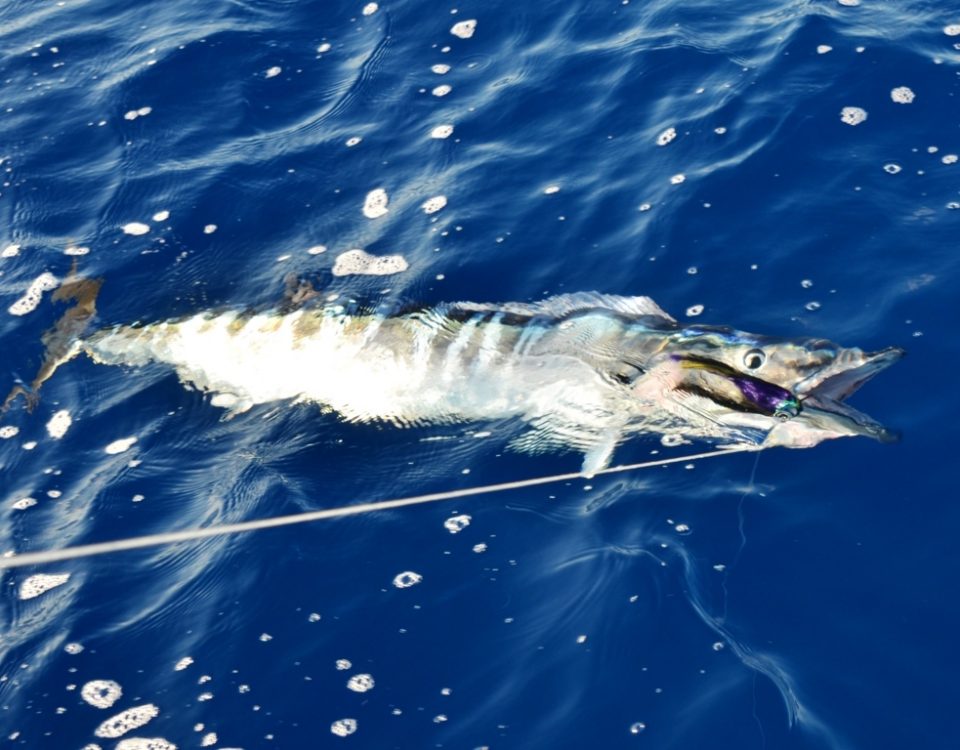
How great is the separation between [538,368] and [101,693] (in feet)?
10.6

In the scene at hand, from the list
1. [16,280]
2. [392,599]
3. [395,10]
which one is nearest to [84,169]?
[16,280]

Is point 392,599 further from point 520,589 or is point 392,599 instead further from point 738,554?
point 738,554

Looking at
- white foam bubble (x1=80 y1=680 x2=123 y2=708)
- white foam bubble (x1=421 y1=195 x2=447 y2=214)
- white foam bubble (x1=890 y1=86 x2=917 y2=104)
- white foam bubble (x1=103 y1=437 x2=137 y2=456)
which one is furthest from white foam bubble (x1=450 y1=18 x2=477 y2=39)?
white foam bubble (x1=80 y1=680 x2=123 y2=708)

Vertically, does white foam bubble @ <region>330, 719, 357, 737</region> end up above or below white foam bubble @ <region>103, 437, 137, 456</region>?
below

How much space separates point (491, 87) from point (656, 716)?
21.1 ft

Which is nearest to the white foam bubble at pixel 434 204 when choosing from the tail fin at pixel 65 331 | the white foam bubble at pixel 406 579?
the tail fin at pixel 65 331

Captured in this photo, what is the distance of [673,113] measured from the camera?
31.3 feet

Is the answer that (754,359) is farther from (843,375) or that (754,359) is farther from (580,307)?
(580,307)

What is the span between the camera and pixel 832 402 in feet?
21.3

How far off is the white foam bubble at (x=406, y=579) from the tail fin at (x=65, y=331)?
3283 millimetres

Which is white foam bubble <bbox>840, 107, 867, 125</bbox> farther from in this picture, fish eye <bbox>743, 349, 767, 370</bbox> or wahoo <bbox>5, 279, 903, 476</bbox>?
fish eye <bbox>743, 349, 767, 370</bbox>

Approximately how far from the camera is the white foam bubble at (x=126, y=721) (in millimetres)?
5914

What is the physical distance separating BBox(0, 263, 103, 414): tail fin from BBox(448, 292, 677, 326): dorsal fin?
2.94m

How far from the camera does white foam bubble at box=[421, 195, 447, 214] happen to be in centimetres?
910
